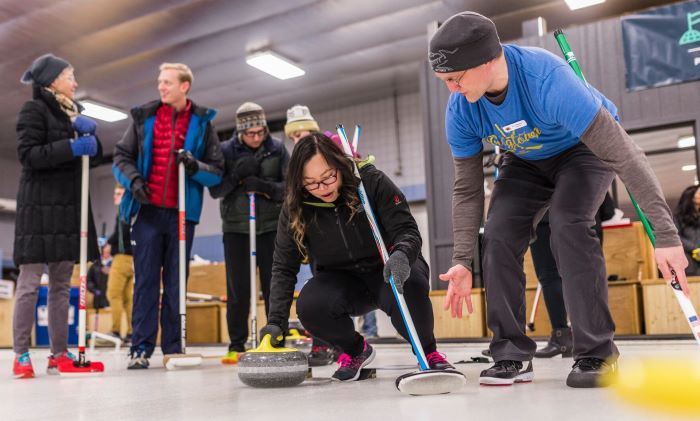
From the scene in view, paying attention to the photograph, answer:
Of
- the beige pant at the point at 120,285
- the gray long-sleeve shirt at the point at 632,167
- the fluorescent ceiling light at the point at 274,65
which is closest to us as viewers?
the gray long-sleeve shirt at the point at 632,167

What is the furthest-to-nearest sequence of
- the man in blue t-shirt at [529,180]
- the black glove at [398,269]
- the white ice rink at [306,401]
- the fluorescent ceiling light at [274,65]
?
1. the fluorescent ceiling light at [274,65]
2. the black glove at [398,269]
3. the man in blue t-shirt at [529,180]
4. the white ice rink at [306,401]

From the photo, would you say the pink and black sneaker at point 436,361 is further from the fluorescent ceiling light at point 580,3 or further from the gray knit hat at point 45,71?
the fluorescent ceiling light at point 580,3

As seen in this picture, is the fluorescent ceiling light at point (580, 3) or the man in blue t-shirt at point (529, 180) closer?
the man in blue t-shirt at point (529, 180)

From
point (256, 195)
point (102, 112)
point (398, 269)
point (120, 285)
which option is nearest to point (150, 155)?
point (256, 195)

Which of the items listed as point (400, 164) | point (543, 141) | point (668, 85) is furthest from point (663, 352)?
point (400, 164)

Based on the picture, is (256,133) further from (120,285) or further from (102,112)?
(102,112)

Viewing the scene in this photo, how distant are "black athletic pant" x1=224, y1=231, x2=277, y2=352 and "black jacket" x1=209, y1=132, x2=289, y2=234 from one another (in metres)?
0.06

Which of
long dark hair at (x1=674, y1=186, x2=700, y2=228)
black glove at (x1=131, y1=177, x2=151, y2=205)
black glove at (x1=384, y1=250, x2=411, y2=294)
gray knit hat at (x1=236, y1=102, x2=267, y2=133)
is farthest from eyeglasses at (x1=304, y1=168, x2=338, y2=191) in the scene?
long dark hair at (x1=674, y1=186, x2=700, y2=228)

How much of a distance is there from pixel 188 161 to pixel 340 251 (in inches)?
53.7

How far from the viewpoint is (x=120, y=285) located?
582 centimetres

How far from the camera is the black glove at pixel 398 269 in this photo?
1.88 metres

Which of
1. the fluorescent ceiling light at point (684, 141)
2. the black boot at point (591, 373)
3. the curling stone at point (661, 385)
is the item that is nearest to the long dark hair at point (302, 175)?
the black boot at point (591, 373)

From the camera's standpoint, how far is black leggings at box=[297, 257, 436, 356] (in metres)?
2.07

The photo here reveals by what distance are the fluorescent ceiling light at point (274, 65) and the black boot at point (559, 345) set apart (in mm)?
6038
